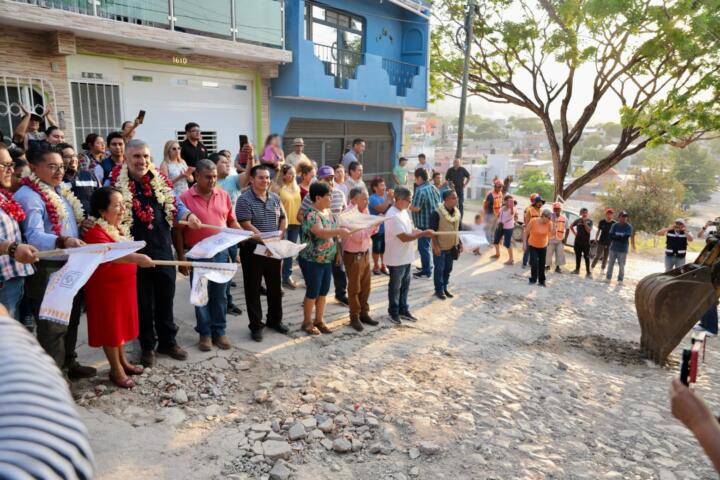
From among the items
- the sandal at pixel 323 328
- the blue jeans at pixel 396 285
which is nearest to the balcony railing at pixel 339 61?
the blue jeans at pixel 396 285

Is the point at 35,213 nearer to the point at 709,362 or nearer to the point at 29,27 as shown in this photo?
the point at 29,27

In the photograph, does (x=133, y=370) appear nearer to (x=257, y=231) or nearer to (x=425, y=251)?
(x=257, y=231)

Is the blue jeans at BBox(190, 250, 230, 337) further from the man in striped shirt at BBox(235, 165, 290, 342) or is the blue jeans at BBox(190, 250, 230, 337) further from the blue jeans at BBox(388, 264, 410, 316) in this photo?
the blue jeans at BBox(388, 264, 410, 316)

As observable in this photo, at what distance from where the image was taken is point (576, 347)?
7.20 meters

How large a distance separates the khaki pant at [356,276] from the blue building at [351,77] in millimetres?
7125

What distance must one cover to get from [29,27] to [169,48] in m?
2.45

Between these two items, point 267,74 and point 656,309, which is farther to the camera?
point 267,74

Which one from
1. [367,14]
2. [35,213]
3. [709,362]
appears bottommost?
[709,362]

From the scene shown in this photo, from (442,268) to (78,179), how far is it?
16.8ft

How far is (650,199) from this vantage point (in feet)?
116

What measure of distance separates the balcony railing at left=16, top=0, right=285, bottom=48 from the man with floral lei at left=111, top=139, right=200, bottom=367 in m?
4.94

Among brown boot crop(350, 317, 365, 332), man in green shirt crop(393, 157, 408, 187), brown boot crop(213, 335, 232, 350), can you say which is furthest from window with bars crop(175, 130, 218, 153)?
brown boot crop(213, 335, 232, 350)

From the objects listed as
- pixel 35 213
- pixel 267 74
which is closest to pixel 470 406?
pixel 35 213

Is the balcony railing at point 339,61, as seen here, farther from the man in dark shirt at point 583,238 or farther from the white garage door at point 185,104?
the man in dark shirt at point 583,238
